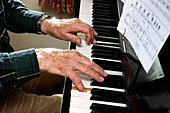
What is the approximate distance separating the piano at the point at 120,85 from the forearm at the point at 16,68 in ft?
0.56

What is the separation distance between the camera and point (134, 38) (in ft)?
2.78

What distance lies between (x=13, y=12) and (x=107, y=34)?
0.62 metres

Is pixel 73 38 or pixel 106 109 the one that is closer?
pixel 106 109

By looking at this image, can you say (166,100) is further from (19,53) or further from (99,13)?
(99,13)

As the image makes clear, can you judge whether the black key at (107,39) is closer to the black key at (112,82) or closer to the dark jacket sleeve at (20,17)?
the black key at (112,82)

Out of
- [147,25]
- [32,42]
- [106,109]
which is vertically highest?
[147,25]

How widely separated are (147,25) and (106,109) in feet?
1.22

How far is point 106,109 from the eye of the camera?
0.79 meters

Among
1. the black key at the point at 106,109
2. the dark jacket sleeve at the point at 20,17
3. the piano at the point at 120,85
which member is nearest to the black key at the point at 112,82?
the piano at the point at 120,85

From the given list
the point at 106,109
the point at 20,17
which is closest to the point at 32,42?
the point at 20,17

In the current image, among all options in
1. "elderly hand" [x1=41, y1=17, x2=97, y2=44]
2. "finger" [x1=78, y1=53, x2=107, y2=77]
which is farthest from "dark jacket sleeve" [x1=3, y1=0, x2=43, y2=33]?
"finger" [x1=78, y1=53, x2=107, y2=77]

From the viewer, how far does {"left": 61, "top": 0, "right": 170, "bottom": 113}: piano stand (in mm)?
786

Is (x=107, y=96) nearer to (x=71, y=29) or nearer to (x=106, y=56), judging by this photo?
(x=106, y=56)

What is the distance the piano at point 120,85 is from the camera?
0.79 metres
